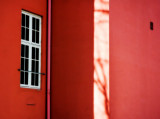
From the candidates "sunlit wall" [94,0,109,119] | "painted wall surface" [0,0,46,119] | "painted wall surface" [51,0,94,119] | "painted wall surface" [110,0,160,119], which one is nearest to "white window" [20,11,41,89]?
"painted wall surface" [0,0,46,119]

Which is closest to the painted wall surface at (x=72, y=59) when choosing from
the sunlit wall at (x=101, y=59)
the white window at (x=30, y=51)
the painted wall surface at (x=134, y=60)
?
the sunlit wall at (x=101, y=59)

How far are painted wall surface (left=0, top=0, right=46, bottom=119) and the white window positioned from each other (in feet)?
0.75

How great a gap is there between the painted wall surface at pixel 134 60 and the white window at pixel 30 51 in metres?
2.12

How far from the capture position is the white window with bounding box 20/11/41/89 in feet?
33.6

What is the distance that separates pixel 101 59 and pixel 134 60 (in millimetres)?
1751

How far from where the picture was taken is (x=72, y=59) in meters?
10.7

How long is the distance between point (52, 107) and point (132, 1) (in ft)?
13.9

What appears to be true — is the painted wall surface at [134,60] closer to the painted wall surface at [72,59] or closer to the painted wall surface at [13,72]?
the painted wall surface at [72,59]

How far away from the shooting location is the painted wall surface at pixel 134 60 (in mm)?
10555

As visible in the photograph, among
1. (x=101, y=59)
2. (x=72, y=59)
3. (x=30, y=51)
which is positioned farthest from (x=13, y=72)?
(x=101, y=59)

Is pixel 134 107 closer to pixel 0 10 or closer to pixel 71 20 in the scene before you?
pixel 71 20

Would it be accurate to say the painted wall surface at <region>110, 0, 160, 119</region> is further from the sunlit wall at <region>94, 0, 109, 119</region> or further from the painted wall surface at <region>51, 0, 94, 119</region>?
the painted wall surface at <region>51, 0, 94, 119</region>

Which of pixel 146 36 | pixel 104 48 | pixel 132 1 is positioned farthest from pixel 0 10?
pixel 146 36

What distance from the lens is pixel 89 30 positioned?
1046 centimetres
